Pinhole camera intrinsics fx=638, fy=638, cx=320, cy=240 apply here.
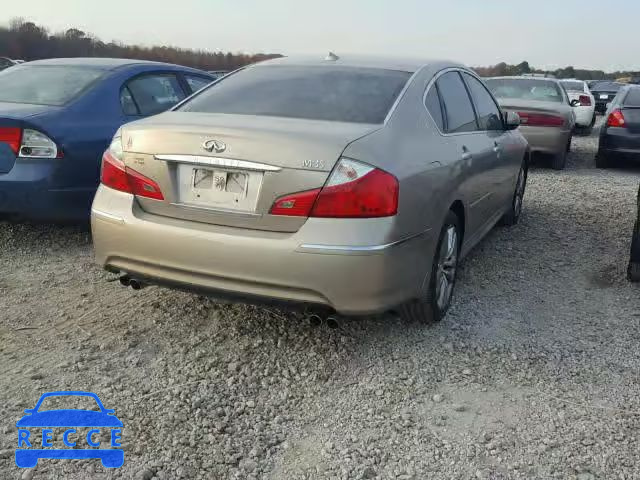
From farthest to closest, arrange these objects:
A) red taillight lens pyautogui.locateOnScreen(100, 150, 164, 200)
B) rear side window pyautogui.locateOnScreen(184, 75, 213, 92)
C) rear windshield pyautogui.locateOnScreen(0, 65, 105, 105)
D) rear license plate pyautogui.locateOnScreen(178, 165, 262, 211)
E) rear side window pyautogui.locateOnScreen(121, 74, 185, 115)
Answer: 1. rear side window pyautogui.locateOnScreen(184, 75, 213, 92)
2. rear side window pyautogui.locateOnScreen(121, 74, 185, 115)
3. rear windshield pyautogui.locateOnScreen(0, 65, 105, 105)
4. red taillight lens pyautogui.locateOnScreen(100, 150, 164, 200)
5. rear license plate pyautogui.locateOnScreen(178, 165, 262, 211)

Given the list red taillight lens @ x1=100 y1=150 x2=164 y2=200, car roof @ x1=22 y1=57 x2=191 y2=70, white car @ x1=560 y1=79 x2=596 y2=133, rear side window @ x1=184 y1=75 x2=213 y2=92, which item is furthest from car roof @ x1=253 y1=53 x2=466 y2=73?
white car @ x1=560 y1=79 x2=596 y2=133

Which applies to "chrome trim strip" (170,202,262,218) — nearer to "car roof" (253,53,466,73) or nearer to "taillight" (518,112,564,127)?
"car roof" (253,53,466,73)

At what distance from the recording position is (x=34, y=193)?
451cm

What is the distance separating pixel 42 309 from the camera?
3779 mm

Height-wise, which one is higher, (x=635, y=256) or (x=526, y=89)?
(x=526, y=89)

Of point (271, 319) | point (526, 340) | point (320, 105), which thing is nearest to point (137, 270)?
point (271, 319)

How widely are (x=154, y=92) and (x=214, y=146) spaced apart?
3140mm

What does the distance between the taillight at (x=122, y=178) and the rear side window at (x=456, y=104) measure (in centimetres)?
176

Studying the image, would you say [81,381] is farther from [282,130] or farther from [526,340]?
[526,340]

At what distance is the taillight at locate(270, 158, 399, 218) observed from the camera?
2812 mm

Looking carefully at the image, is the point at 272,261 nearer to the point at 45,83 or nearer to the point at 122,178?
the point at 122,178

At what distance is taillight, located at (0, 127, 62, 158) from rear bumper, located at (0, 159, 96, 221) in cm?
5

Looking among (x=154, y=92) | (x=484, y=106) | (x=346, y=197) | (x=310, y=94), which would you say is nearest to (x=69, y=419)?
(x=346, y=197)

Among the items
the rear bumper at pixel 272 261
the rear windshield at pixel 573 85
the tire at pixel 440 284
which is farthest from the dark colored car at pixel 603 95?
the rear bumper at pixel 272 261
